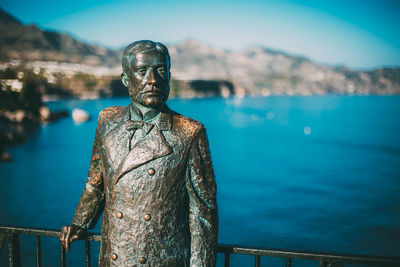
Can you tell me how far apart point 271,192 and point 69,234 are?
2698 centimetres

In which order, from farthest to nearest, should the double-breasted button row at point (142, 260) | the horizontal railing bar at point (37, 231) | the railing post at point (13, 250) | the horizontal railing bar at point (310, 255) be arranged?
the railing post at point (13, 250) < the horizontal railing bar at point (37, 231) < the horizontal railing bar at point (310, 255) < the double-breasted button row at point (142, 260)

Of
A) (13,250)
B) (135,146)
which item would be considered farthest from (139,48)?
(13,250)

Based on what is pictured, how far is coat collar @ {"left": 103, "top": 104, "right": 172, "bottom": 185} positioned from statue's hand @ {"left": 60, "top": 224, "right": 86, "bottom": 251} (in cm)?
63

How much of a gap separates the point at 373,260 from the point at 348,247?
1815 cm

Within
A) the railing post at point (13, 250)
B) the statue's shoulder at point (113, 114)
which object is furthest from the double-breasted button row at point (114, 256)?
the railing post at point (13, 250)

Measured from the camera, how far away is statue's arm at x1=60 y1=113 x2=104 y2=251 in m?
2.56

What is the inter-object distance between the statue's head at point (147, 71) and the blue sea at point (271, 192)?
45.6 feet

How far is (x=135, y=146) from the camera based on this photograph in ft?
7.56

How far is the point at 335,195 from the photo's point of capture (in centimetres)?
2748

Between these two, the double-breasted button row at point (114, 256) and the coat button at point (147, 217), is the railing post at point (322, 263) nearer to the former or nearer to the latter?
the coat button at point (147, 217)

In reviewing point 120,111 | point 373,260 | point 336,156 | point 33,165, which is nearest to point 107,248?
point 120,111

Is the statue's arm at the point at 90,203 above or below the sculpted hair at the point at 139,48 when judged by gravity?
below

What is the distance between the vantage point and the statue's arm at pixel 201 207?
231cm

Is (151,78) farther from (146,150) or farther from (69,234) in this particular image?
(69,234)
